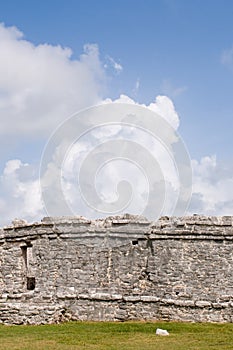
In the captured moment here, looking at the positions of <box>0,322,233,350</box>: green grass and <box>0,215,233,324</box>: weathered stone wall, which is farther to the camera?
<box>0,215,233,324</box>: weathered stone wall

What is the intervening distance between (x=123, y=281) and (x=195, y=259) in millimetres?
3107

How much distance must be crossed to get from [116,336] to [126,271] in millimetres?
4594

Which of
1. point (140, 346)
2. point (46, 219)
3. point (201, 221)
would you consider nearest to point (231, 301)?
point (201, 221)

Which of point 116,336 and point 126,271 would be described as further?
point 126,271

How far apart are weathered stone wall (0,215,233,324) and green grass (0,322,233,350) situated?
92cm

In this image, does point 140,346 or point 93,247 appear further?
point 93,247

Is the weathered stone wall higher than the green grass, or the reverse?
the weathered stone wall

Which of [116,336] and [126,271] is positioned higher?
[126,271]

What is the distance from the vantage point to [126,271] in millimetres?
24312

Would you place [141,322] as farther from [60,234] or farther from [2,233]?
[2,233]

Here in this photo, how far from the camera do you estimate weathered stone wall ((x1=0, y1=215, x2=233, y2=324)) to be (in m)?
23.2

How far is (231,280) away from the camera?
23156 millimetres

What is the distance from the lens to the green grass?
701 inches

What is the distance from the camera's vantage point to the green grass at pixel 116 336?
17.8 m
